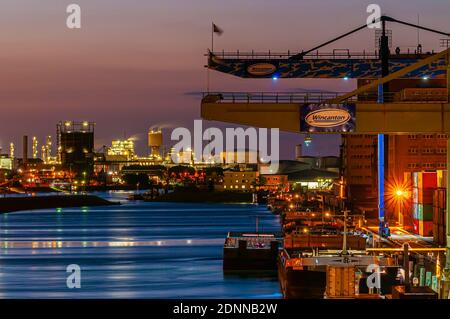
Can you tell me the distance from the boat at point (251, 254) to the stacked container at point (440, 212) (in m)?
7.47

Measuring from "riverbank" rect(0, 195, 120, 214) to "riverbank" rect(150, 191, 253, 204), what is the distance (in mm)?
23200

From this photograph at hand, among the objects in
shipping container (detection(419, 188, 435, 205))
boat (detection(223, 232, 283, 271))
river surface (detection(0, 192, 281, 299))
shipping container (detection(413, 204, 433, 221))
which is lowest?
river surface (detection(0, 192, 281, 299))

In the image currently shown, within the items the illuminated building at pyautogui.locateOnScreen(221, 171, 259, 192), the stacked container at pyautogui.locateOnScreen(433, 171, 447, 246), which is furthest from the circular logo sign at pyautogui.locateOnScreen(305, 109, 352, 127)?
the illuminated building at pyautogui.locateOnScreen(221, 171, 259, 192)

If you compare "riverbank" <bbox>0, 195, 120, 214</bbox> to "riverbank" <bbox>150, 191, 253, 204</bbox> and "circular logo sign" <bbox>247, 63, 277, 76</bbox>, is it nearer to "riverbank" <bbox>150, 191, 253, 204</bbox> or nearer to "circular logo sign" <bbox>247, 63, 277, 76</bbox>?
"riverbank" <bbox>150, 191, 253, 204</bbox>

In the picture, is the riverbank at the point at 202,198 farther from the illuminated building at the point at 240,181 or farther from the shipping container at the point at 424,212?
the shipping container at the point at 424,212

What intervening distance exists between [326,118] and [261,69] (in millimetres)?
25258

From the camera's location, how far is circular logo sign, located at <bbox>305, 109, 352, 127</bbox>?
2609cm

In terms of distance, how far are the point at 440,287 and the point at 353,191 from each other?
75.3m

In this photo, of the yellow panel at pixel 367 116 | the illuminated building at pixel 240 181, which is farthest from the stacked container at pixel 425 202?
the illuminated building at pixel 240 181

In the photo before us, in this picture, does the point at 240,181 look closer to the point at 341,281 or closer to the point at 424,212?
the point at 424,212

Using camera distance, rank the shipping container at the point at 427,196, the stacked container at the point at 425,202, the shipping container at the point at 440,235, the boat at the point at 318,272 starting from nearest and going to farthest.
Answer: the boat at the point at 318,272, the shipping container at the point at 440,235, the stacked container at the point at 425,202, the shipping container at the point at 427,196

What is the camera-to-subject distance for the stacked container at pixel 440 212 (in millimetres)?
41656
